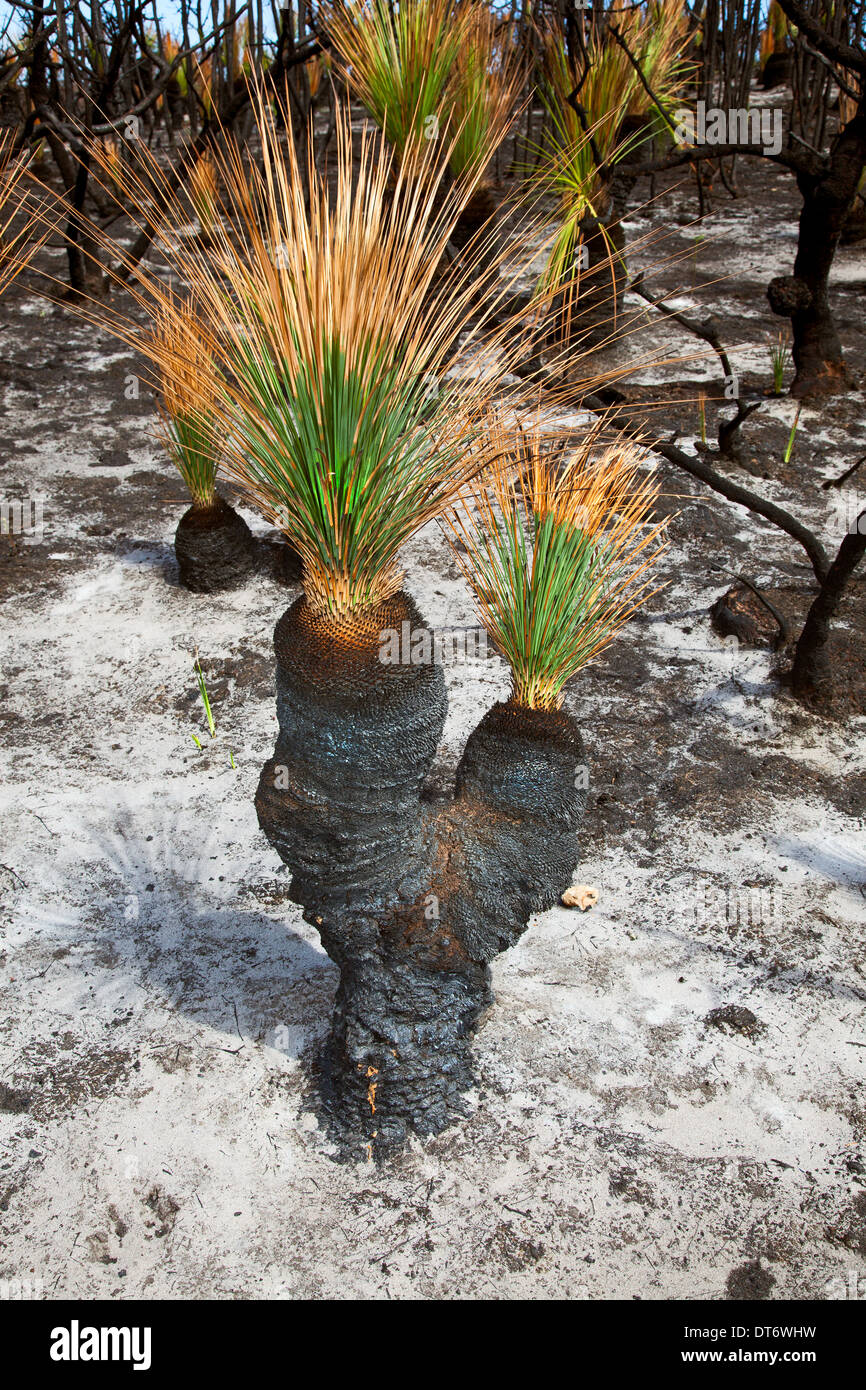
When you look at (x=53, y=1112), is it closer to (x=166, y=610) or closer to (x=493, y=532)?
(x=493, y=532)

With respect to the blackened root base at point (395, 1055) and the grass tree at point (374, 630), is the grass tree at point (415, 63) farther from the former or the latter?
the blackened root base at point (395, 1055)

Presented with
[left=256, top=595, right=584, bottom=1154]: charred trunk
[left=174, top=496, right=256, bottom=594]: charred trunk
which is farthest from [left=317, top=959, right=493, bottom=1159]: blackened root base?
[left=174, top=496, right=256, bottom=594]: charred trunk

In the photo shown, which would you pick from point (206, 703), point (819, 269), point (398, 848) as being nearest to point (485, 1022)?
point (398, 848)

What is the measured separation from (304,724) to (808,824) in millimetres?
1599

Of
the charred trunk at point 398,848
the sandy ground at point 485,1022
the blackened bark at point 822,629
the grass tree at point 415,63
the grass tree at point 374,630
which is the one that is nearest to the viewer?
the grass tree at point 374,630

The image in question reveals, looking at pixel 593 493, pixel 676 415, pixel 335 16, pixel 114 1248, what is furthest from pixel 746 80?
pixel 114 1248

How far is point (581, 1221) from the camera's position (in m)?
1.94

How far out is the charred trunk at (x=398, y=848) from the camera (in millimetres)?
1772

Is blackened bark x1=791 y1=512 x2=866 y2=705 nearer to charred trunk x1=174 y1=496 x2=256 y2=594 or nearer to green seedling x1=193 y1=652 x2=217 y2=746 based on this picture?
green seedling x1=193 y1=652 x2=217 y2=746

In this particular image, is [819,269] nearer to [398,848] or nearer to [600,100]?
[600,100]

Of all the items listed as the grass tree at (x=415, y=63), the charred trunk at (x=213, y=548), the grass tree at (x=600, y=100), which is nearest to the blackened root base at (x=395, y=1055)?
the charred trunk at (x=213, y=548)

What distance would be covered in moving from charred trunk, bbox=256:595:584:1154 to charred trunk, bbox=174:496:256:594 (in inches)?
78.2

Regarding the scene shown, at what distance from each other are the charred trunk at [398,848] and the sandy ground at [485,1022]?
0.16m

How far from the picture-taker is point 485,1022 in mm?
2320
